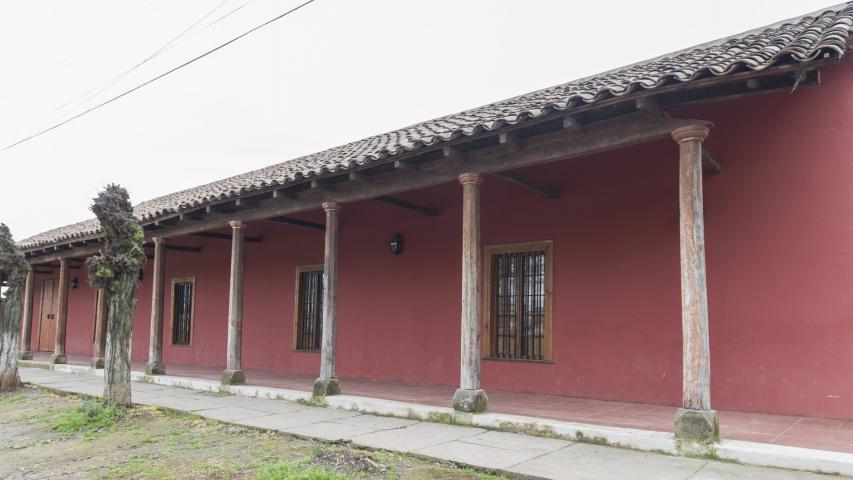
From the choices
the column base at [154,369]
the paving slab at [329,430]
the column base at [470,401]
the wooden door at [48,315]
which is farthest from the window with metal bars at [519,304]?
the wooden door at [48,315]

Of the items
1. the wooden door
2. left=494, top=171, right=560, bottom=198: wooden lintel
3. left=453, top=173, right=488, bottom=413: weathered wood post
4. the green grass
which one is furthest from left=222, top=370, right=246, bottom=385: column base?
the wooden door

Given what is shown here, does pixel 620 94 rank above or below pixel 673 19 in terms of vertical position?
below

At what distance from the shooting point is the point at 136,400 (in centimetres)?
783

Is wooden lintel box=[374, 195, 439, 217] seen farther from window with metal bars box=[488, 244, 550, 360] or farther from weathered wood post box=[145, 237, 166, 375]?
weathered wood post box=[145, 237, 166, 375]

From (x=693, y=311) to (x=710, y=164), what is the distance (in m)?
1.98

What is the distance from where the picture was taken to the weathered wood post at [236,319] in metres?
8.78

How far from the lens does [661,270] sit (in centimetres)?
663

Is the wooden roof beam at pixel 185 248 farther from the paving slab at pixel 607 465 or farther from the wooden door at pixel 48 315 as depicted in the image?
the paving slab at pixel 607 465

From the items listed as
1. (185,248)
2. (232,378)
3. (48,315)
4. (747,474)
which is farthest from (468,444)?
(48,315)

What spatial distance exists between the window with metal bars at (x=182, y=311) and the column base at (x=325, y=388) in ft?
22.7

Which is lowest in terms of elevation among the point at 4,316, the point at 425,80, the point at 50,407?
the point at 50,407

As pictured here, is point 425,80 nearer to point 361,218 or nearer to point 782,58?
point 361,218

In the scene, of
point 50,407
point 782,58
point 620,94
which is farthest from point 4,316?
point 782,58

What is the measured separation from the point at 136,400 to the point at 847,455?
24.9 ft
